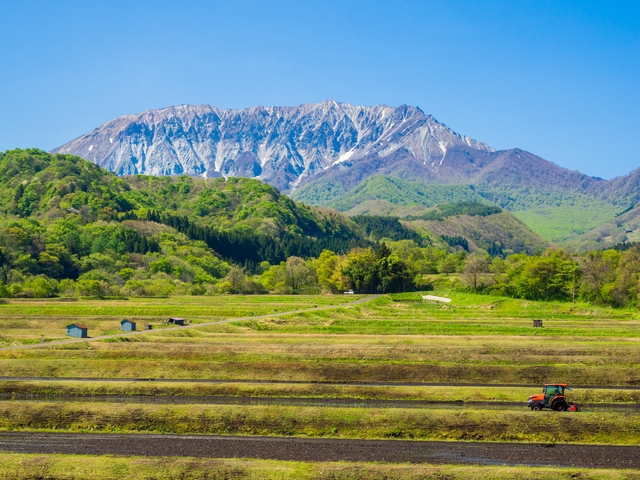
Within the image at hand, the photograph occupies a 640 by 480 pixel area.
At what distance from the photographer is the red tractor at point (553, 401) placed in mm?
43125

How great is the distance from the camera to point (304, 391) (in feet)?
161

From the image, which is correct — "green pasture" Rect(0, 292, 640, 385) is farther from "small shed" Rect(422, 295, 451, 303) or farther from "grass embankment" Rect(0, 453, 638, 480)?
"small shed" Rect(422, 295, 451, 303)

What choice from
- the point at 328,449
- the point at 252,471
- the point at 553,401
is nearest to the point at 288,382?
the point at 328,449

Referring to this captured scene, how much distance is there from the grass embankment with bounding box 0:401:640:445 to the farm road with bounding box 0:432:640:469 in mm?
1171

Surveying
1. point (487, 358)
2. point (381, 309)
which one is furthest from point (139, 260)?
point (487, 358)

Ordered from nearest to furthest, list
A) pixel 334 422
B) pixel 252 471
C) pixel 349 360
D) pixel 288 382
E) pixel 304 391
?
pixel 252 471
pixel 334 422
pixel 304 391
pixel 288 382
pixel 349 360

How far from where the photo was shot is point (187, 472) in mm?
32438

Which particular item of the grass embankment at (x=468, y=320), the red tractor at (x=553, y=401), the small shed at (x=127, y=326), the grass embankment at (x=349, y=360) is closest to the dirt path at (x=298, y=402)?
the red tractor at (x=553, y=401)

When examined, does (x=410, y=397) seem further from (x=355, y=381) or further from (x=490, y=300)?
(x=490, y=300)

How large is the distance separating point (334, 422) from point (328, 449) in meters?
3.82

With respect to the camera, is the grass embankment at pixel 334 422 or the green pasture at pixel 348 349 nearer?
the grass embankment at pixel 334 422

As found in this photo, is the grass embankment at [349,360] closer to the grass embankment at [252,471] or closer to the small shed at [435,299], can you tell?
the grass embankment at [252,471]

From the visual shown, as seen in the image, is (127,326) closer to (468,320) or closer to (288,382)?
(288,382)

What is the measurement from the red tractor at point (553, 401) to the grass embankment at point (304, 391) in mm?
2642
